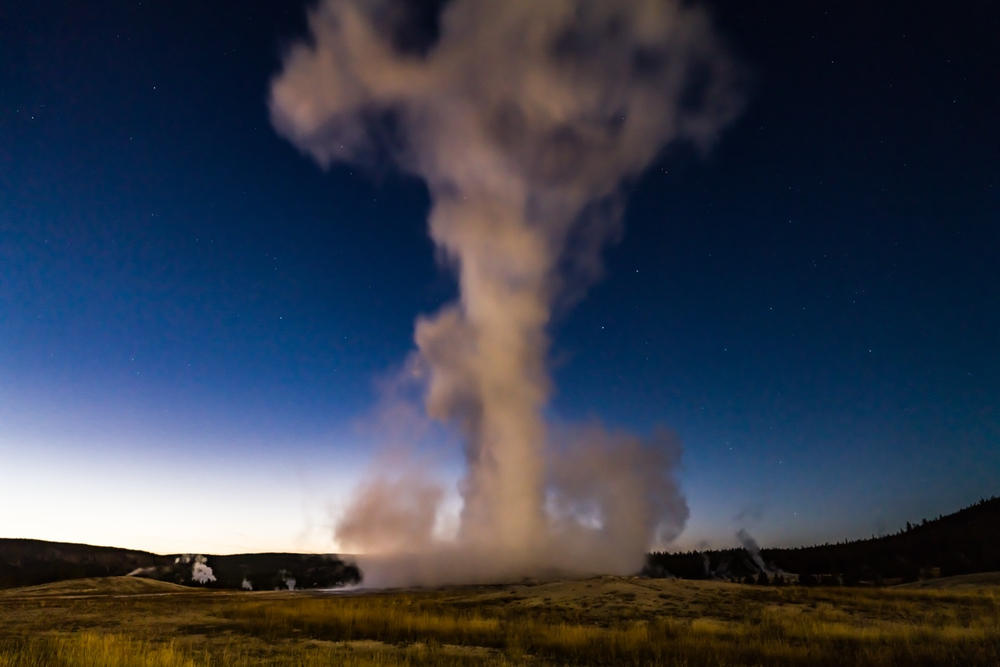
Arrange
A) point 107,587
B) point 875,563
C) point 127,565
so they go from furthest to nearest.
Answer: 1. point 127,565
2. point 875,563
3. point 107,587

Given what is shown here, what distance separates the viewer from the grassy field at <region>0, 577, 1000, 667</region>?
15984 millimetres

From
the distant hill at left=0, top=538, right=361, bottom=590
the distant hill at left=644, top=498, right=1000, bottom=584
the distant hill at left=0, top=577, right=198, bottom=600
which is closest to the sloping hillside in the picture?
the distant hill at left=0, top=538, right=361, bottom=590

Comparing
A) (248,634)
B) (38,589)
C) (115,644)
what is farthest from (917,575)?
(38,589)

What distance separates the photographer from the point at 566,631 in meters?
20.6

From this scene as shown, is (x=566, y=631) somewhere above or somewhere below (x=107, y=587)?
below

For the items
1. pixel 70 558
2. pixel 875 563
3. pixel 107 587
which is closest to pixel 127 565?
pixel 70 558

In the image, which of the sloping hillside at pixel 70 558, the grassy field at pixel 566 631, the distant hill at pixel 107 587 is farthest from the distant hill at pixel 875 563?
the sloping hillside at pixel 70 558

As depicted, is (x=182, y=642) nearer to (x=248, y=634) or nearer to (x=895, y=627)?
(x=248, y=634)

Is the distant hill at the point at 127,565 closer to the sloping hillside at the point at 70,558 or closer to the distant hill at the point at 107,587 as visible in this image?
the sloping hillside at the point at 70,558

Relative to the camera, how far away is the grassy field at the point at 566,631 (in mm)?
15984

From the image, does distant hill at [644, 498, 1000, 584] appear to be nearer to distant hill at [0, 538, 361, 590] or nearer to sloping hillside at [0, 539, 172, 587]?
distant hill at [0, 538, 361, 590]

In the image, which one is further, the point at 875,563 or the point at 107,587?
the point at 875,563

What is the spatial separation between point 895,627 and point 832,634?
360 centimetres

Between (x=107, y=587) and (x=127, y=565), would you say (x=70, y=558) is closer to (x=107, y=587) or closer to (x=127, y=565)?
(x=127, y=565)
